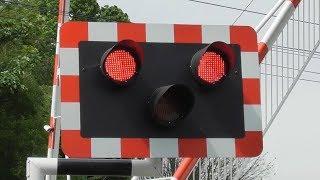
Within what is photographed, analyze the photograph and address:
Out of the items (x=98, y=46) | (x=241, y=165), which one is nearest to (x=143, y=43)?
(x=98, y=46)

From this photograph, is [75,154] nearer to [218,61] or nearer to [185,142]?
[185,142]

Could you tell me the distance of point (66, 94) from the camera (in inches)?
132

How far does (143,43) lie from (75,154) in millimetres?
477

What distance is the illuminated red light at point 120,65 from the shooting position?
131 inches

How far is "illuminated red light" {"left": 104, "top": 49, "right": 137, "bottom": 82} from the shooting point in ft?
10.9

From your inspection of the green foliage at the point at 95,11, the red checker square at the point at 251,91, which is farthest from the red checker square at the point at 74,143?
Answer: the green foliage at the point at 95,11

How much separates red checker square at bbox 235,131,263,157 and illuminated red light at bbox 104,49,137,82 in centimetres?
49

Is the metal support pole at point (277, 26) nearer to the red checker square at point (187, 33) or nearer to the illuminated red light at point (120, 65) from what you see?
the red checker square at point (187, 33)

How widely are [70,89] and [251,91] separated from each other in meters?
0.70

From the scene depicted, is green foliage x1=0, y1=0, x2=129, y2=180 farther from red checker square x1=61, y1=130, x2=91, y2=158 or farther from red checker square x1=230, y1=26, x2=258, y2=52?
red checker square x1=61, y1=130, x2=91, y2=158

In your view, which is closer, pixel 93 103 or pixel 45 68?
pixel 93 103

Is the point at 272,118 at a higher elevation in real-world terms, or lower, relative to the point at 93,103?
higher

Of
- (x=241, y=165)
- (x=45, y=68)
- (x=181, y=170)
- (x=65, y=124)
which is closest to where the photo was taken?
(x=65, y=124)

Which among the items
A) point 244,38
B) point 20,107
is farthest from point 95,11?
point 244,38
